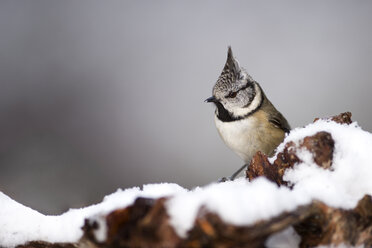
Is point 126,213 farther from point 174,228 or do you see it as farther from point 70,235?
point 70,235

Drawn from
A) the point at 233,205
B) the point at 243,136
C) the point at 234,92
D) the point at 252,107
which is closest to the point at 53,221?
the point at 233,205

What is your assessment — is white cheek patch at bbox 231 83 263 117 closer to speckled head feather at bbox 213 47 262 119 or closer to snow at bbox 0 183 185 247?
speckled head feather at bbox 213 47 262 119

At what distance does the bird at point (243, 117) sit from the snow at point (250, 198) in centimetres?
161

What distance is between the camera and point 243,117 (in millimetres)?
3229

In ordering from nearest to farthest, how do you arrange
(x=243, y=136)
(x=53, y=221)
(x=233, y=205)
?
(x=233, y=205) < (x=53, y=221) < (x=243, y=136)

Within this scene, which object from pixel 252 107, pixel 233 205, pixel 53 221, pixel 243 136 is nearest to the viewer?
pixel 233 205

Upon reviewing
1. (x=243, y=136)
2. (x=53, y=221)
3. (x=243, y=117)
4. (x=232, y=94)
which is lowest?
(x=53, y=221)

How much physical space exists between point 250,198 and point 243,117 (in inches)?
88.6

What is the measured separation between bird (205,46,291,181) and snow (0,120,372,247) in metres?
1.61

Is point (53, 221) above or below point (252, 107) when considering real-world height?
below

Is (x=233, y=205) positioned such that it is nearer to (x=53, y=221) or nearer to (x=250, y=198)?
(x=250, y=198)

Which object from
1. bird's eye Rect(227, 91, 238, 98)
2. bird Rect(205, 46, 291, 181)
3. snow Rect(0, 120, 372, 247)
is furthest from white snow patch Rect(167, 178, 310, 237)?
bird's eye Rect(227, 91, 238, 98)

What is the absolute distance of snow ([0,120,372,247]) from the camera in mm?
976

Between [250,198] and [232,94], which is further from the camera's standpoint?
[232,94]
